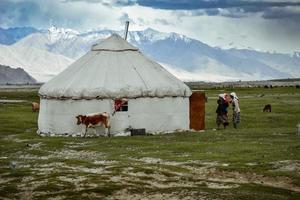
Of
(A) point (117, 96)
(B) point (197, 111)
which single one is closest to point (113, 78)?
(A) point (117, 96)

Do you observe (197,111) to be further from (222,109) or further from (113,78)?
(113,78)

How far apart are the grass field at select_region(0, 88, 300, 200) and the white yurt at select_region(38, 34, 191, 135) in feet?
→ 4.90

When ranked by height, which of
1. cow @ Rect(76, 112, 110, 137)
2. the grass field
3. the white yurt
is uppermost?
the white yurt

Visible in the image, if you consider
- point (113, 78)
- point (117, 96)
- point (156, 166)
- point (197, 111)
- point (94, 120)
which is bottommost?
point (156, 166)

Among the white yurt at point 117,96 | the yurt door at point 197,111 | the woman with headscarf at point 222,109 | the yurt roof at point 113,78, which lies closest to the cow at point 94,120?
the white yurt at point 117,96

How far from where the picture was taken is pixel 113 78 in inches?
1264

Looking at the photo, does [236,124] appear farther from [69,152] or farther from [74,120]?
[69,152]

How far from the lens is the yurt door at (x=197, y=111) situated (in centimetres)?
3403

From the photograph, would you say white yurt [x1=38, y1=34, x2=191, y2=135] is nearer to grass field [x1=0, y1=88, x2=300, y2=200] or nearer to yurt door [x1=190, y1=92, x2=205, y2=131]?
yurt door [x1=190, y1=92, x2=205, y2=131]

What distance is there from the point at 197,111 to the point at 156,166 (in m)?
14.1

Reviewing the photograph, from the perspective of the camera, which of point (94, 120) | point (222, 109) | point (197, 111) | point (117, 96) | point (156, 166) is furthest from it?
point (197, 111)

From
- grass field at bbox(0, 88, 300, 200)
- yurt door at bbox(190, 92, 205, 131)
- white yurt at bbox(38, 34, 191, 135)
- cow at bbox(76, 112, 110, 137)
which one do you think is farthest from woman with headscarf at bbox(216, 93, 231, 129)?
cow at bbox(76, 112, 110, 137)

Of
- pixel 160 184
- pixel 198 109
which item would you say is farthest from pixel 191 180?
pixel 198 109

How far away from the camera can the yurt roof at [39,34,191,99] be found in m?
31.3
